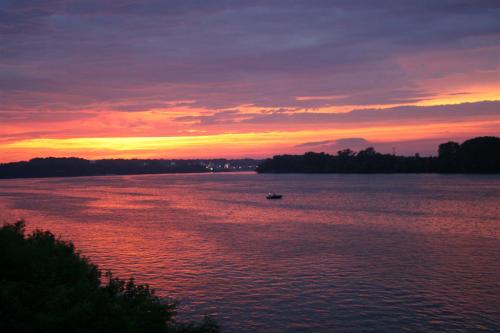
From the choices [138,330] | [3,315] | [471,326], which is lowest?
[471,326]

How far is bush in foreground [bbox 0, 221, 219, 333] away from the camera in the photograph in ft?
53.4

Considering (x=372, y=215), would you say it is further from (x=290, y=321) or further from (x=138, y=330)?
(x=138, y=330)

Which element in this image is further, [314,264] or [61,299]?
[314,264]

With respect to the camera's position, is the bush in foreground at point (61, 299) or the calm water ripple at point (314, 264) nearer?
the bush in foreground at point (61, 299)

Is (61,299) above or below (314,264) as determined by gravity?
above

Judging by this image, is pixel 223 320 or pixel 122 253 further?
pixel 122 253

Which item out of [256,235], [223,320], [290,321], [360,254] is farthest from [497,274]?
[256,235]

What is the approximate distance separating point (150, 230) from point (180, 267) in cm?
2288

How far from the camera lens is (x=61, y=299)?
55.9ft

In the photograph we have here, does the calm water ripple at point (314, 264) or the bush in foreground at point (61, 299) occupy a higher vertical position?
the bush in foreground at point (61, 299)

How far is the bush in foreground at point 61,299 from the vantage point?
1627 centimetres

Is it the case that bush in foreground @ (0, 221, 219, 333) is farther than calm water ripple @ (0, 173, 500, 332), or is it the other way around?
calm water ripple @ (0, 173, 500, 332)

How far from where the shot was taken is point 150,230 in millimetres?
60312

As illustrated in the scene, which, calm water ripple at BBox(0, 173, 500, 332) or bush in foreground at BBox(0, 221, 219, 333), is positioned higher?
bush in foreground at BBox(0, 221, 219, 333)
